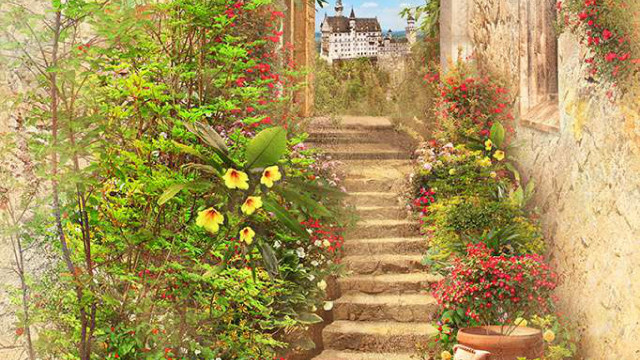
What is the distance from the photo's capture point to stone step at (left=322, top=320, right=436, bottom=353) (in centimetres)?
663

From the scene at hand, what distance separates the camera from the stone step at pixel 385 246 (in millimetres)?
7695

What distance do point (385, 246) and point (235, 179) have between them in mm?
3127

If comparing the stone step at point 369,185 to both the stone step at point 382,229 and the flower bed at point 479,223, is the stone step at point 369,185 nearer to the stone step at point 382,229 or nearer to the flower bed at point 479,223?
the flower bed at point 479,223

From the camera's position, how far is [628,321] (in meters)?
5.35

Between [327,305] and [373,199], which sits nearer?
[327,305]

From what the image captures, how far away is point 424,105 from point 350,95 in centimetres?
206

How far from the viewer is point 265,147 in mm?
4961

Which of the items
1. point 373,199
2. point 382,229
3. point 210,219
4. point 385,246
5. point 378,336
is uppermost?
point 210,219

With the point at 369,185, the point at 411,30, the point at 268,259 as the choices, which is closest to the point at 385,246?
the point at 369,185

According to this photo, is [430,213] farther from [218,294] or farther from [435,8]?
[435,8]

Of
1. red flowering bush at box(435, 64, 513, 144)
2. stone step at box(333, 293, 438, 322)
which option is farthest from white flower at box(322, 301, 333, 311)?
red flowering bush at box(435, 64, 513, 144)

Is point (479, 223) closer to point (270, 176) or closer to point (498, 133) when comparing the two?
point (498, 133)

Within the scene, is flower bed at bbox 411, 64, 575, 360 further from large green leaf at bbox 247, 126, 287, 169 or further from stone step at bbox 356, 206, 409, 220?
large green leaf at bbox 247, 126, 287, 169

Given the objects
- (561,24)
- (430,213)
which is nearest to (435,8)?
(430,213)
